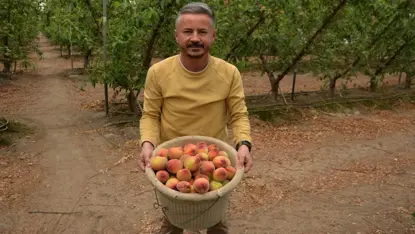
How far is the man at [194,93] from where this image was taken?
5.87ft

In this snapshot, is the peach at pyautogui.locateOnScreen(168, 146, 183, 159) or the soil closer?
the peach at pyautogui.locateOnScreen(168, 146, 183, 159)

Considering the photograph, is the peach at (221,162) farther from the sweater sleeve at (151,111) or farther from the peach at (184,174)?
the sweater sleeve at (151,111)

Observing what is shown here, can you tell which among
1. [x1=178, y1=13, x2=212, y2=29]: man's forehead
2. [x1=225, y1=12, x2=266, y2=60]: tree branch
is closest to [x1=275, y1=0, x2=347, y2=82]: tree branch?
[x1=225, y1=12, x2=266, y2=60]: tree branch

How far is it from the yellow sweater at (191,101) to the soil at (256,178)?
132 centimetres

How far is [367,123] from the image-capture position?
6.27 meters

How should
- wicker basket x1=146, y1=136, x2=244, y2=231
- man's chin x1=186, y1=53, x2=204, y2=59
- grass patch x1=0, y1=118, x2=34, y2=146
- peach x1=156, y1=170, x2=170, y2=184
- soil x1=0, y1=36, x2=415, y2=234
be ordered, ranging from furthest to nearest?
grass patch x1=0, y1=118, x2=34, y2=146
soil x1=0, y1=36, x2=415, y2=234
man's chin x1=186, y1=53, x2=204, y2=59
peach x1=156, y1=170, x2=170, y2=184
wicker basket x1=146, y1=136, x2=244, y2=231

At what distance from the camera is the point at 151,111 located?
2.03 meters

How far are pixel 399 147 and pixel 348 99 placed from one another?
2331mm

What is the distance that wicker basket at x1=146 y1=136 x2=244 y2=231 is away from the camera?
1.58 meters

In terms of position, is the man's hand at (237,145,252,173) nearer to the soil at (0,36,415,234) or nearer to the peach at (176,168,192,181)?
the peach at (176,168,192,181)

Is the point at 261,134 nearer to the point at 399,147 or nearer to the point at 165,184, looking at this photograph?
the point at 399,147

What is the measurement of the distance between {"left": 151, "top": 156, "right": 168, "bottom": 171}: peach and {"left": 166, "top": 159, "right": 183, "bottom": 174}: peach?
0.9 inches

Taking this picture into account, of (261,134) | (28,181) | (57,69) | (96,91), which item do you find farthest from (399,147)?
(57,69)

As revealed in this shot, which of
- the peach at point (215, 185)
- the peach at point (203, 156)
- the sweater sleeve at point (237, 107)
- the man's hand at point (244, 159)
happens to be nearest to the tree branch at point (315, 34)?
the sweater sleeve at point (237, 107)
